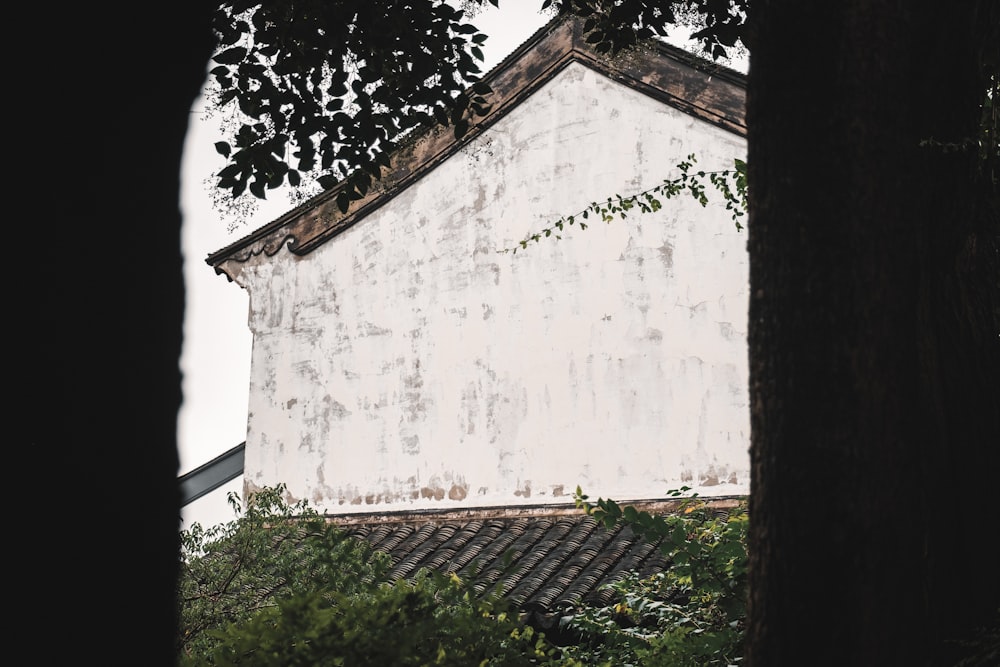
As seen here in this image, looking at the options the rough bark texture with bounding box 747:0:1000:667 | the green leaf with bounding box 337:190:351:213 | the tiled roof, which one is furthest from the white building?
the rough bark texture with bounding box 747:0:1000:667

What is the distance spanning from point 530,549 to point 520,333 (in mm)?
2187

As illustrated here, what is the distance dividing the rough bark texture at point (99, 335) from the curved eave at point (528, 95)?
685cm

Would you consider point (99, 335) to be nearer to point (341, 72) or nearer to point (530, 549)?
point (341, 72)

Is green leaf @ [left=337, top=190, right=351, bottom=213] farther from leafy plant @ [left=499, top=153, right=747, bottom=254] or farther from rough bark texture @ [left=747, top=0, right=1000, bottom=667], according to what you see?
rough bark texture @ [left=747, top=0, right=1000, bottom=667]

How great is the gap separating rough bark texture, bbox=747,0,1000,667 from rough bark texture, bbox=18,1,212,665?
45.3 inches

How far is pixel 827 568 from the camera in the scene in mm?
1893

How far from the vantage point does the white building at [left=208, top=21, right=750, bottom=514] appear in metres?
9.05

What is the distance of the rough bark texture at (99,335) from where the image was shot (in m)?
1.73

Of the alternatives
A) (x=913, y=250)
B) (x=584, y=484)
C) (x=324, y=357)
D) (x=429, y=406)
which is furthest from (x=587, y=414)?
(x=913, y=250)

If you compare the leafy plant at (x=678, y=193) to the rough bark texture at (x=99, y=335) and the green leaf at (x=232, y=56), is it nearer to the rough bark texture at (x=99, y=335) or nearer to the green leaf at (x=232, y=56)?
the green leaf at (x=232, y=56)

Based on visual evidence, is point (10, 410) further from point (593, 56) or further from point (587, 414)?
point (593, 56)

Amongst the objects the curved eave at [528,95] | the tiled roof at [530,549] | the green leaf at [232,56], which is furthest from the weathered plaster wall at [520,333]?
the green leaf at [232,56]

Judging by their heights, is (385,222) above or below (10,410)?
above

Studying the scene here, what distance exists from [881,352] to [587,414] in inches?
289
